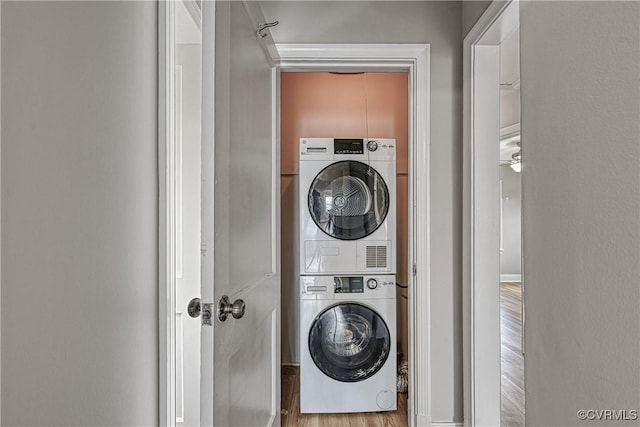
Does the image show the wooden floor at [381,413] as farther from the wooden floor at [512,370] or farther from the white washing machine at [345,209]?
the white washing machine at [345,209]

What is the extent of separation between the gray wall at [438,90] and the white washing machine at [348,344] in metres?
0.55

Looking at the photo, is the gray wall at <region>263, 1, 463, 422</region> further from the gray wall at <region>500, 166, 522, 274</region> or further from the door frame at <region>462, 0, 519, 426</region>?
the gray wall at <region>500, 166, 522, 274</region>

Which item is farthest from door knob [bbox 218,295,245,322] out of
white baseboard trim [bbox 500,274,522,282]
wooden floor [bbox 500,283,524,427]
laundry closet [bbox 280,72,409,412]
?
white baseboard trim [bbox 500,274,522,282]

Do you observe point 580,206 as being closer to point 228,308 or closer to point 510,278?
point 228,308

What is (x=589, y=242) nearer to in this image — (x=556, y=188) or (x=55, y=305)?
(x=556, y=188)

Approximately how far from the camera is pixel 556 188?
134 cm

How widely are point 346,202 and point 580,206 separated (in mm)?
1768

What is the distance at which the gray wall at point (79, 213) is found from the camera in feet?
2.40

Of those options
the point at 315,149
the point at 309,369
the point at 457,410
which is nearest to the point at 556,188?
the point at 457,410

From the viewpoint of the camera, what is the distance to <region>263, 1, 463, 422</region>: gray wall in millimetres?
2361

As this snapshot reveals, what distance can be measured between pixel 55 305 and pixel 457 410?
2.11 meters

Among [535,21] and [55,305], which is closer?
[55,305]

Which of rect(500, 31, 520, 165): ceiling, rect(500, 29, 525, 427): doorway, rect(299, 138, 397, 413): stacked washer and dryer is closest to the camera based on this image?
rect(299, 138, 397, 413): stacked washer and dryer

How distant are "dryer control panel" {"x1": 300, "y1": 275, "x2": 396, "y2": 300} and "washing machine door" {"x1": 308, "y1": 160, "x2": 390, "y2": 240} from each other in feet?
0.89
